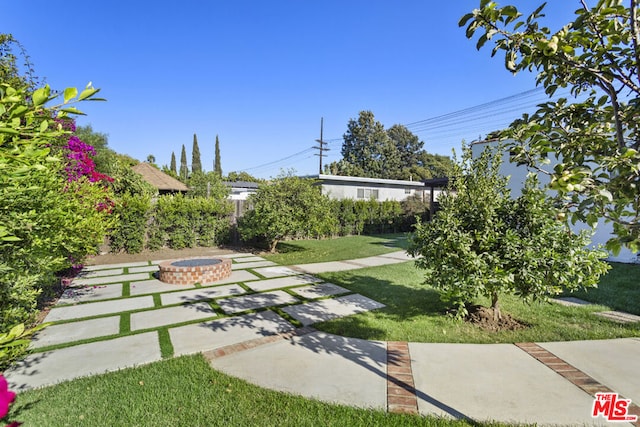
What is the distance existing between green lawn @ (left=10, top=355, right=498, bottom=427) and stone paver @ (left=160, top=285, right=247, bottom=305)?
106 inches

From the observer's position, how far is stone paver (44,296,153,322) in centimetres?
503

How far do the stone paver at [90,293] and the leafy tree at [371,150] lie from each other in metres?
39.2

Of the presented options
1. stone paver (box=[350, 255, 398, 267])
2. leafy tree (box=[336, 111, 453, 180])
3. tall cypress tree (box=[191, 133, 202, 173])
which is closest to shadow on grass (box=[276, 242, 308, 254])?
stone paver (box=[350, 255, 398, 267])

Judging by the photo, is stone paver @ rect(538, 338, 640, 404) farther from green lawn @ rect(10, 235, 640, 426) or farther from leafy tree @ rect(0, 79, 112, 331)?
leafy tree @ rect(0, 79, 112, 331)

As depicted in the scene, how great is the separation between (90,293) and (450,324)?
7016 mm

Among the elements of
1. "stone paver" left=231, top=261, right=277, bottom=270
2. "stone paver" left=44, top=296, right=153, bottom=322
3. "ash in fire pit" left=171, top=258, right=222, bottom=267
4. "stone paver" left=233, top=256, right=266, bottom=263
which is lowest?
"stone paver" left=44, top=296, right=153, bottom=322

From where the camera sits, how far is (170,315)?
5.06 metres

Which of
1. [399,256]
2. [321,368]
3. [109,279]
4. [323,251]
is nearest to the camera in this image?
[321,368]

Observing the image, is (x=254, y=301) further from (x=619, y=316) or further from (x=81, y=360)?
(x=619, y=316)

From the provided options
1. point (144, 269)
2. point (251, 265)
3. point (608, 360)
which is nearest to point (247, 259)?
point (251, 265)

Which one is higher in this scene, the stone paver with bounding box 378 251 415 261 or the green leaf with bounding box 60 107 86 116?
the green leaf with bounding box 60 107 86 116

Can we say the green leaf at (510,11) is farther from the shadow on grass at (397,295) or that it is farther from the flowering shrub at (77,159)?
the flowering shrub at (77,159)

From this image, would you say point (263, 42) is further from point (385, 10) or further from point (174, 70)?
point (385, 10)

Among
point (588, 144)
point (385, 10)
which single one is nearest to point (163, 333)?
point (588, 144)
